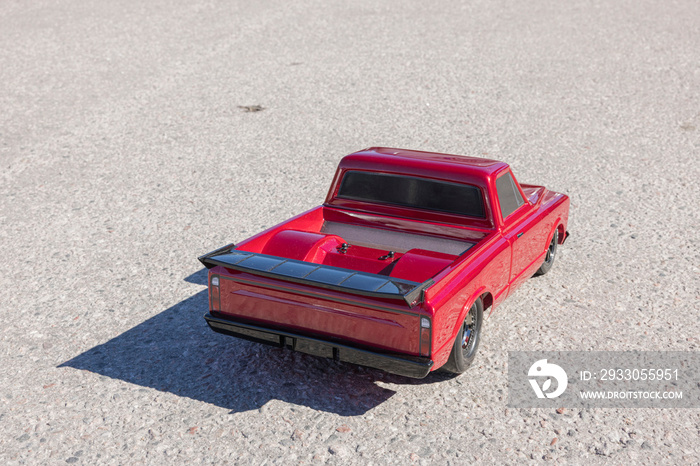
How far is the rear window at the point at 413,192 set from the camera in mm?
6199

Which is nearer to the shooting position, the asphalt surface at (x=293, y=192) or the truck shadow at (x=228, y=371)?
the asphalt surface at (x=293, y=192)

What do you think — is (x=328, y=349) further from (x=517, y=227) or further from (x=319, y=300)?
(x=517, y=227)

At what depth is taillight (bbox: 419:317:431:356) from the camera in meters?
4.67

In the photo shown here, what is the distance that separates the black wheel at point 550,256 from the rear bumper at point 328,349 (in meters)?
3.09

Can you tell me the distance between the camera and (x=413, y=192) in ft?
21.1

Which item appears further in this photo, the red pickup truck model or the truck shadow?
the truck shadow

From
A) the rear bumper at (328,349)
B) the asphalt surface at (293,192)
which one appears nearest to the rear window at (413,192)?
the asphalt surface at (293,192)

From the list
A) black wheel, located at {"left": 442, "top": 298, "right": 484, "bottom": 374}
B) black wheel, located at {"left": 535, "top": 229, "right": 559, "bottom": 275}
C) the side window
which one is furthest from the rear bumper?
black wheel, located at {"left": 535, "top": 229, "right": 559, "bottom": 275}

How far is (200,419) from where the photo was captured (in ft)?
16.4

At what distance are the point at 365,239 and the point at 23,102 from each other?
9.77 meters

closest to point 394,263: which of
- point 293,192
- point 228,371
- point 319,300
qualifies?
point 319,300

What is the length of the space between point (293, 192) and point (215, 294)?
4566mm

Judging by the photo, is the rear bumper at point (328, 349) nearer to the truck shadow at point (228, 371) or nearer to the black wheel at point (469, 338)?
the truck shadow at point (228, 371)

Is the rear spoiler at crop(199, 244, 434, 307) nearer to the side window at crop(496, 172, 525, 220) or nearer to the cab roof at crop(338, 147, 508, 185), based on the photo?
the cab roof at crop(338, 147, 508, 185)
